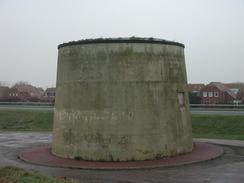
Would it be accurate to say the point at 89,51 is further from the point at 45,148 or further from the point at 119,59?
the point at 45,148

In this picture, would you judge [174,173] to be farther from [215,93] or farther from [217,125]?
[215,93]

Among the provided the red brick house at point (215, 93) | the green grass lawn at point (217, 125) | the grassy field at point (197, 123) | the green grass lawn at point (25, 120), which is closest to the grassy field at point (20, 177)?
the grassy field at point (197, 123)

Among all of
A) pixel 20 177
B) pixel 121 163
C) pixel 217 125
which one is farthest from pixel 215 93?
pixel 20 177

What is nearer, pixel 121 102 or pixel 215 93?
pixel 121 102

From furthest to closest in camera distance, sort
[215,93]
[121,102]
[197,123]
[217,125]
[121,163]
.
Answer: [215,93], [197,123], [217,125], [121,102], [121,163]

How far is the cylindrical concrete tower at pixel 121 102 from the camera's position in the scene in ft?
61.7

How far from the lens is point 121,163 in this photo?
18406mm

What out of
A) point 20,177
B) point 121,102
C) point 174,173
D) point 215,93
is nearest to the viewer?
point 20,177

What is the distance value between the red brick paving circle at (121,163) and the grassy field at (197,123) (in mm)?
7473

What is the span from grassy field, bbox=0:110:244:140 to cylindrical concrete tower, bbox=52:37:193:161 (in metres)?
9.30

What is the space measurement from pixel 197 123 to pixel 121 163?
Result: 53.4 feet

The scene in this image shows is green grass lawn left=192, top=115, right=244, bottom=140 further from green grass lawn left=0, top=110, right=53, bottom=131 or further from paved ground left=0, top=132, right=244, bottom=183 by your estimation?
green grass lawn left=0, top=110, right=53, bottom=131

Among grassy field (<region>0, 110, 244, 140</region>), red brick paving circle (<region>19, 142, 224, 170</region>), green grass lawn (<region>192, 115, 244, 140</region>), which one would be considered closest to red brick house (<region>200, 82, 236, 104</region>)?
grassy field (<region>0, 110, 244, 140</region>)

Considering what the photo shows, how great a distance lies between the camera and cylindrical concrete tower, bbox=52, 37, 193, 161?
61.7 ft
